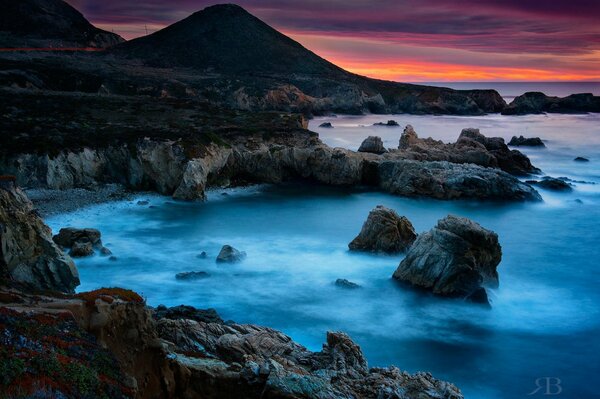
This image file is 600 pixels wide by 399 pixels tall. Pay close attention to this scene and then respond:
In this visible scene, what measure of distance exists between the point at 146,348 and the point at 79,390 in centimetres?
255

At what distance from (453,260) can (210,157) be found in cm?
2299

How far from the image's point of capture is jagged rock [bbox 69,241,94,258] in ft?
89.8

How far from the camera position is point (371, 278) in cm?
2656

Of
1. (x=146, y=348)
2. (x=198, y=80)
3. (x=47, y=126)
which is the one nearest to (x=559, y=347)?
(x=146, y=348)

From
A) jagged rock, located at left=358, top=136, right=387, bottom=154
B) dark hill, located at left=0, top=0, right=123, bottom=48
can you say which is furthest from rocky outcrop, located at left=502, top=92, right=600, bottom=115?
dark hill, located at left=0, top=0, right=123, bottom=48

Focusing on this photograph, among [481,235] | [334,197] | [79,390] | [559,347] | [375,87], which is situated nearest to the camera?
[79,390]

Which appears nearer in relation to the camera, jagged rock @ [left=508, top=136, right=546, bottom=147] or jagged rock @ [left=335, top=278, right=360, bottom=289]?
jagged rock @ [left=335, top=278, right=360, bottom=289]

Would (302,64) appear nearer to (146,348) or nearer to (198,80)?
(198,80)

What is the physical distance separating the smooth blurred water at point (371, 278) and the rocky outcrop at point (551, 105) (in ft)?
321

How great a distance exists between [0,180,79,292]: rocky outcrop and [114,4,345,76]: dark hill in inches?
5285

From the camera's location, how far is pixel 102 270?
26.4 m

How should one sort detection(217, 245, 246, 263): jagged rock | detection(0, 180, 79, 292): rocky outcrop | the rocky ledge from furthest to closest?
the rocky ledge
detection(217, 245, 246, 263): jagged rock
detection(0, 180, 79, 292): rocky outcrop

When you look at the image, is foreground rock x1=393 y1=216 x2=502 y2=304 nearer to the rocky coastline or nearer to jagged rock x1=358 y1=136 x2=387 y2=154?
the rocky coastline

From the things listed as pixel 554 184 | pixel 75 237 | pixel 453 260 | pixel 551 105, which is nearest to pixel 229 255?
pixel 75 237
